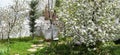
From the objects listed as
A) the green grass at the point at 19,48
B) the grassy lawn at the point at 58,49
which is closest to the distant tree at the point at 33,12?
the green grass at the point at 19,48

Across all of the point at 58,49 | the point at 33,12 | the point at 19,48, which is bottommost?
the point at 19,48

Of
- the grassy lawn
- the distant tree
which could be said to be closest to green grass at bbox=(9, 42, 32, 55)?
the grassy lawn

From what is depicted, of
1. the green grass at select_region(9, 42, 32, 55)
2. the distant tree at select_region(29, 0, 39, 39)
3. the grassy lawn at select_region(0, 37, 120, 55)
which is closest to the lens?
the grassy lawn at select_region(0, 37, 120, 55)

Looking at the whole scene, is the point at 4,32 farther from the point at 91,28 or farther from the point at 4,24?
the point at 91,28

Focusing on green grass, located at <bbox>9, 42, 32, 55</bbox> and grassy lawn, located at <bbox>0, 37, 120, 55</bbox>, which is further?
green grass, located at <bbox>9, 42, 32, 55</bbox>

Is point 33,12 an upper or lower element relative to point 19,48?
upper

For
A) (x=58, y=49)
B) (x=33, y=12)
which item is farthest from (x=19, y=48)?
(x=33, y=12)

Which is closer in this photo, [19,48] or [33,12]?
[19,48]

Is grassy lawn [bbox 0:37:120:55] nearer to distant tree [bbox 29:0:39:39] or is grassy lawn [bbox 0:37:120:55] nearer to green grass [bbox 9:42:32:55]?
green grass [bbox 9:42:32:55]

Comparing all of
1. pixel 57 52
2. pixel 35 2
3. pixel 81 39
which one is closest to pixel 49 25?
pixel 35 2

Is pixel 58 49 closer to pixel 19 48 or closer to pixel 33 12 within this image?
pixel 19 48

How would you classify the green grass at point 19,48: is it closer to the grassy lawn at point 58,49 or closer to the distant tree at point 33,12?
the grassy lawn at point 58,49

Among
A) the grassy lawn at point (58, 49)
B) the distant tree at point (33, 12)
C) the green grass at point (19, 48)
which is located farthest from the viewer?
the distant tree at point (33, 12)

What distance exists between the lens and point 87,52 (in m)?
10.9
